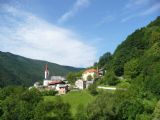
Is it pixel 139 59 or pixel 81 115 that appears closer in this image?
pixel 81 115

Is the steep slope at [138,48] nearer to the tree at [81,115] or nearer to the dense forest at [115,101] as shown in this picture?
the dense forest at [115,101]

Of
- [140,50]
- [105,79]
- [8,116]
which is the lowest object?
[8,116]

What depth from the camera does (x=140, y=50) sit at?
123 meters

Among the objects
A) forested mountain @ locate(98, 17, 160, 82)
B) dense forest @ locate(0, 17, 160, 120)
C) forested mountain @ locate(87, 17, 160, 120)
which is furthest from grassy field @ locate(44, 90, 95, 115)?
forested mountain @ locate(98, 17, 160, 82)

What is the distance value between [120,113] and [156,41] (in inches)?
2163

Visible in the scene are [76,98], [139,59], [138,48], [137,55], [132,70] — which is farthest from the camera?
[138,48]

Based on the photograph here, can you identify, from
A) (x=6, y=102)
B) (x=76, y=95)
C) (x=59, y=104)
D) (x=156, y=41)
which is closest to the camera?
(x=59, y=104)

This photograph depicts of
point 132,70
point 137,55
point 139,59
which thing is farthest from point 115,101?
point 137,55

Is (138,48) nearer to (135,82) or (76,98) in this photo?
(135,82)

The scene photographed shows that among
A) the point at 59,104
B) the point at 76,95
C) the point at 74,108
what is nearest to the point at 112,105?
the point at 59,104

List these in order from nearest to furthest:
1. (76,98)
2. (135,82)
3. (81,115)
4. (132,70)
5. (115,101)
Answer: (81,115) → (115,101) → (135,82) → (76,98) → (132,70)

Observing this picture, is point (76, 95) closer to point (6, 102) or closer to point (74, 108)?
point (74, 108)

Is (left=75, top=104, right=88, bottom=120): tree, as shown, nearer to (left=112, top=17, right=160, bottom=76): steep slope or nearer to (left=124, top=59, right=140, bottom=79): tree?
(left=124, top=59, right=140, bottom=79): tree

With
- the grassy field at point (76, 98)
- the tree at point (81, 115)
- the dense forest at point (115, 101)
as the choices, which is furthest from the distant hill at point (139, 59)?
the tree at point (81, 115)
